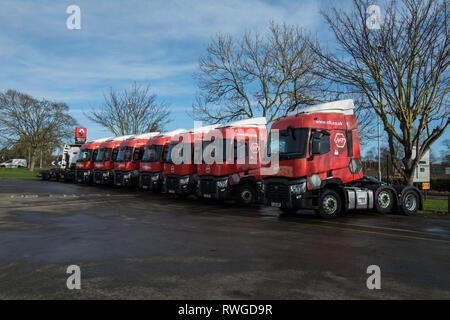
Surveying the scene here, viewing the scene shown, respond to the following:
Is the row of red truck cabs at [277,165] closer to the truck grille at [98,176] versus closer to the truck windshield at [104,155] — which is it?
the truck windshield at [104,155]

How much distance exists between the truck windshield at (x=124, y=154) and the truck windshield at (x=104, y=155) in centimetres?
202

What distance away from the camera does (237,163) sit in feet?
48.9

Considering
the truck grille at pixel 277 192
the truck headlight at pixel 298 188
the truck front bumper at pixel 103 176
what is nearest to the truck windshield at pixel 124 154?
the truck front bumper at pixel 103 176

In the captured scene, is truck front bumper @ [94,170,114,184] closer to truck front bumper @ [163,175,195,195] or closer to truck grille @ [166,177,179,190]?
truck grille @ [166,177,179,190]

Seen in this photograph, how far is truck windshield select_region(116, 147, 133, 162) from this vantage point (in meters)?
23.8

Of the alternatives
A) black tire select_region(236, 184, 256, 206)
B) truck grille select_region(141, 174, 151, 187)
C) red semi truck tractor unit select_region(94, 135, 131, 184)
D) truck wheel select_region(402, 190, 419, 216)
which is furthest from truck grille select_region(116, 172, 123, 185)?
truck wheel select_region(402, 190, 419, 216)

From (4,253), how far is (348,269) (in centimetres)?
571

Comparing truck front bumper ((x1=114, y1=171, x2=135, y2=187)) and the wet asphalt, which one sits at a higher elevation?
truck front bumper ((x1=114, y1=171, x2=135, y2=187))

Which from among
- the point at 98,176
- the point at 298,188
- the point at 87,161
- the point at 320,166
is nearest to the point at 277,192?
the point at 298,188

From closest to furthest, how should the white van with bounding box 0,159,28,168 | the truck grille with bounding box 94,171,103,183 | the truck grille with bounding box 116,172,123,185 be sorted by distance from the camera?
the truck grille with bounding box 116,172,123,185, the truck grille with bounding box 94,171,103,183, the white van with bounding box 0,159,28,168

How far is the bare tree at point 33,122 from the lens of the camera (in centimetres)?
4706

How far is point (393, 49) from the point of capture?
13094 millimetres

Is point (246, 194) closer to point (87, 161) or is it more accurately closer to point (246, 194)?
point (246, 194)

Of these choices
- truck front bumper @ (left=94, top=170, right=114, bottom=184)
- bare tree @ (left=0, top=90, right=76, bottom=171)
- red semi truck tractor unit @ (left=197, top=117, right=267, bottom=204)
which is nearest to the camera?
red semi truck tractor unit @ (left=197, top=117, right=267, bottom=204)
